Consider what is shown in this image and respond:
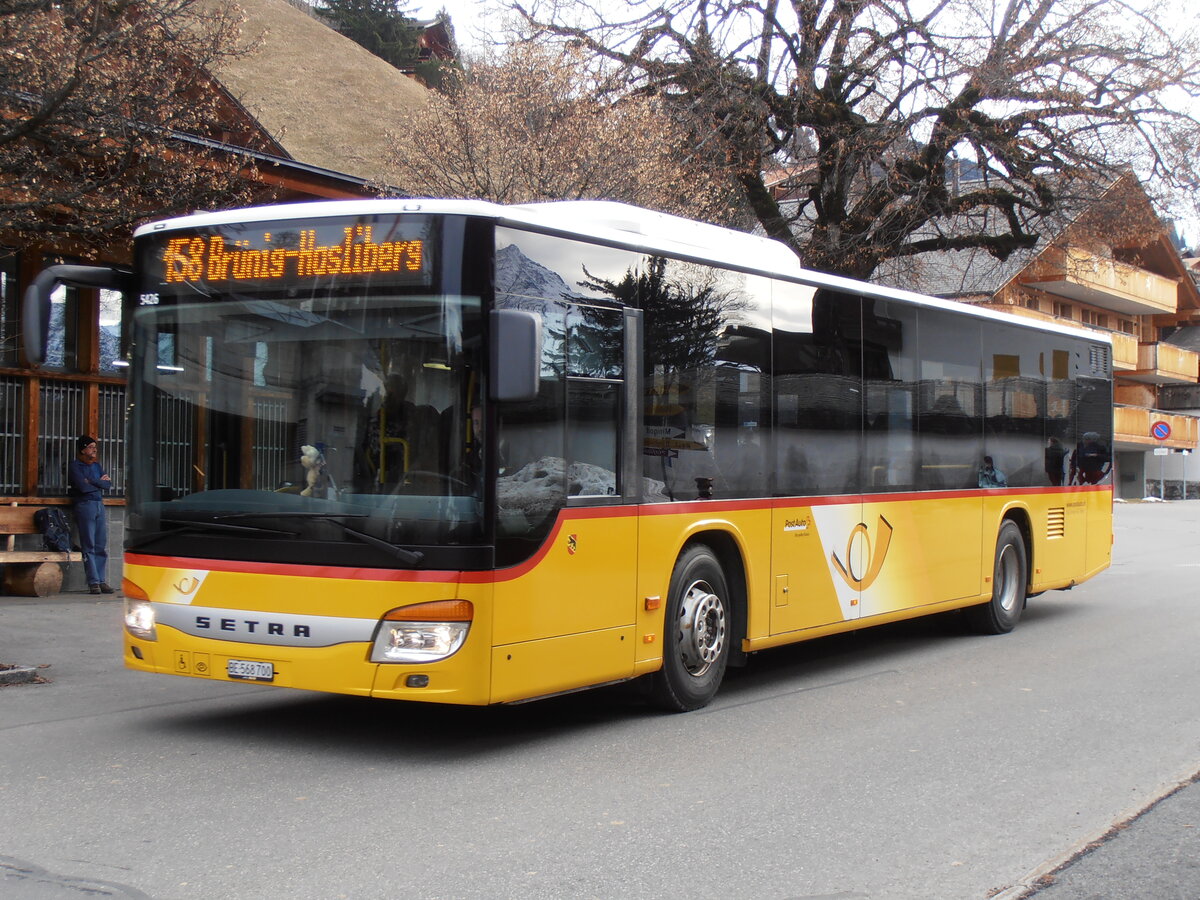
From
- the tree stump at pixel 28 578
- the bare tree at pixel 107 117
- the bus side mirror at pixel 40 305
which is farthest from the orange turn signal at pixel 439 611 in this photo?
the tree stump at pixel 28 578

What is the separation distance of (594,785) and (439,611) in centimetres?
114

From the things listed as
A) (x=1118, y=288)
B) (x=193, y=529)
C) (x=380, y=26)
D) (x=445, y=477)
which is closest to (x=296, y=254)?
(x=445, y=477)

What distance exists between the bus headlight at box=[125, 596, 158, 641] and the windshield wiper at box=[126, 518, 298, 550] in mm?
319

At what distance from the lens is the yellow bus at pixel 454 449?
6637 mm

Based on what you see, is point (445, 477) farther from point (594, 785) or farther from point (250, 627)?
point (594, 785)

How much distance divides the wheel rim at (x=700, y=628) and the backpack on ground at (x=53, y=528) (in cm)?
878

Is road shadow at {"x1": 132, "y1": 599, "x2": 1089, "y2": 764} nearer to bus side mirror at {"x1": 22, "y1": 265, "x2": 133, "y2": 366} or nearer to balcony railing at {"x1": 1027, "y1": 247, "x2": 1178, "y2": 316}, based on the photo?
→ bus side mirror at {"x1": 22, "y1": 265, "x2": 133, "y2": 366}

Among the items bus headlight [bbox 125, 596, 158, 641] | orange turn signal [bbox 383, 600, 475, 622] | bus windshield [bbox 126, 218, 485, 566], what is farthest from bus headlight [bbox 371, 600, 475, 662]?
bus headlight [bbox 125, 596, 158, 641]

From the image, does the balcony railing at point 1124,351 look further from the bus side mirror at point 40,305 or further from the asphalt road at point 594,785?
the bus side mirror at point 40,305

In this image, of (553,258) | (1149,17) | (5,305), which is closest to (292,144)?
(5,305)

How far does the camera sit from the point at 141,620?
7.34 m

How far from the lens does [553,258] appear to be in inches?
286

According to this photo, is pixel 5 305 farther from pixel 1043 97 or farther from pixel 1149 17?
pixel 1149 17

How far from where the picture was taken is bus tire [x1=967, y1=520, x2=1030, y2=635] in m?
12.6
